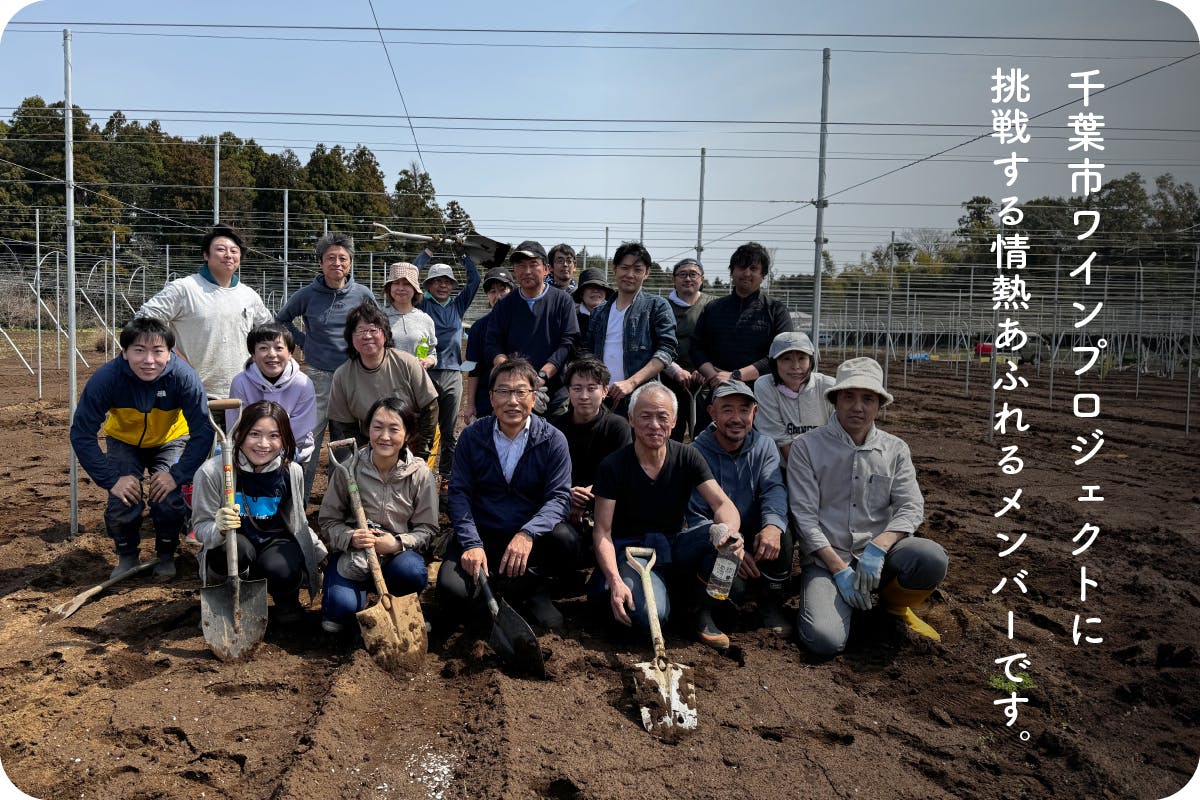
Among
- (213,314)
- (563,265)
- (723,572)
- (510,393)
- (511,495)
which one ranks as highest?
(563,265)

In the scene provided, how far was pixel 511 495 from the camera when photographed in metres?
3.83

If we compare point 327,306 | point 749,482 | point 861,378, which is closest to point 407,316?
point 327,306

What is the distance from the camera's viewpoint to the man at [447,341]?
5.93 metres

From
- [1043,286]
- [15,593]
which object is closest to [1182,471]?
[15,593]

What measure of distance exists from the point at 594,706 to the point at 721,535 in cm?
95

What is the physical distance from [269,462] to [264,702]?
1.13 metres

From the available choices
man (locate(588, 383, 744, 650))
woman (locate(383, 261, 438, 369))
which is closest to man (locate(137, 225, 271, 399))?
woman (locate(383, 261, 438, 369))

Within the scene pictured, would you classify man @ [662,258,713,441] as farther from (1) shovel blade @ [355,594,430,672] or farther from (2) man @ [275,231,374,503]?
(1) shovel blade @ [355,594,430,672]

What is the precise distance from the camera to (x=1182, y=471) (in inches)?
321

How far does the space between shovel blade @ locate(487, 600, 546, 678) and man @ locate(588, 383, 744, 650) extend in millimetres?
439

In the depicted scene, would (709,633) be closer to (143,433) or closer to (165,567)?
(165,567)

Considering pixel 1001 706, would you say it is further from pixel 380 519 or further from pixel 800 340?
pixel 380 519

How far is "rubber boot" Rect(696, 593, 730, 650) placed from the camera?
3.58 metres

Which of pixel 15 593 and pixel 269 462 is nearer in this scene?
pixel 269 462
